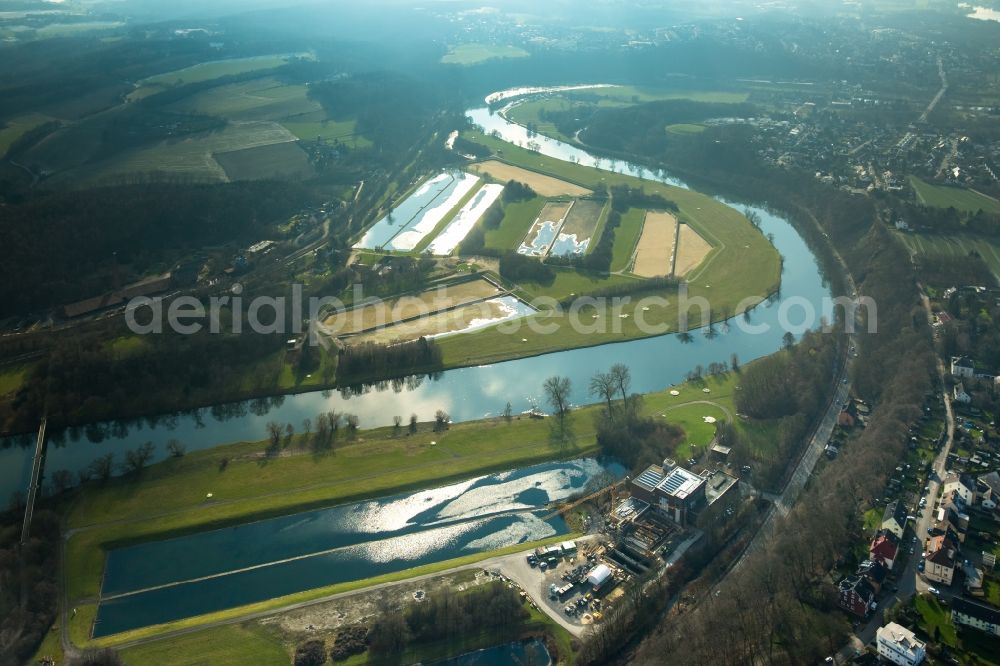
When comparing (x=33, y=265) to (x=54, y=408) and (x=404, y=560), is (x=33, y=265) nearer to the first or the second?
(x=54, y=408)

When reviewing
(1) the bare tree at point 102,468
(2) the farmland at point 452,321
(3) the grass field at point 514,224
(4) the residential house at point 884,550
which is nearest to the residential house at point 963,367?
(4) the residential house at point 884,550

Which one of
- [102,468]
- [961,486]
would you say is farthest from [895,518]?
[102,468]

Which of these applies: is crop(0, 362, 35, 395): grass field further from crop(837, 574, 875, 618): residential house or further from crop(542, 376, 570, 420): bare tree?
crop(837, 574, 875, 618): residential house

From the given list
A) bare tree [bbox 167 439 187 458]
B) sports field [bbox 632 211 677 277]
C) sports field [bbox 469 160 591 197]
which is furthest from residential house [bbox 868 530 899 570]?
sports field [bbox 469 160 591 197]

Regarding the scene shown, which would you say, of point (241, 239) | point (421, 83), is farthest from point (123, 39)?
point (241, 239)

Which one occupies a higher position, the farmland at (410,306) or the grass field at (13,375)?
the farmland at (410,306)

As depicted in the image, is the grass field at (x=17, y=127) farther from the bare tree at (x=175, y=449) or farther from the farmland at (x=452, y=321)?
the bare tree at (x=175, y=449)
